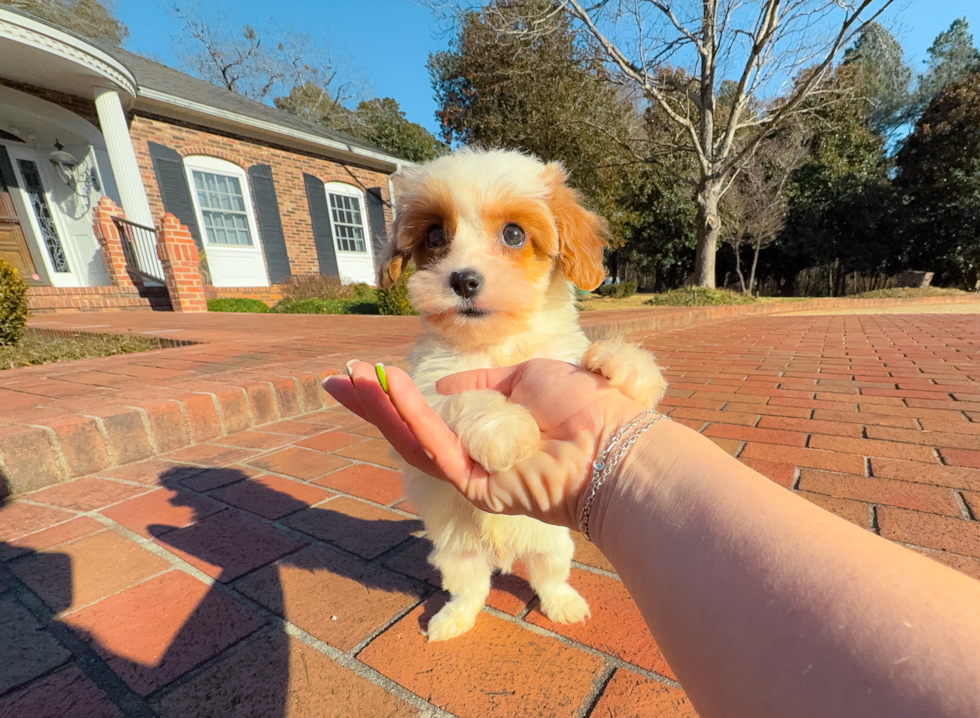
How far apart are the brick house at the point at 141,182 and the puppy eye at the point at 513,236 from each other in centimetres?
822

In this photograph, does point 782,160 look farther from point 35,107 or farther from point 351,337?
point 35,107

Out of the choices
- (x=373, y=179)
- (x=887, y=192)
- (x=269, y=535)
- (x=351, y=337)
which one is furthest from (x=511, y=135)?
(x=887, y=192)

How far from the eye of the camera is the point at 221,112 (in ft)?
44.4

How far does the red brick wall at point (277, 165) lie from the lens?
41.4 ft

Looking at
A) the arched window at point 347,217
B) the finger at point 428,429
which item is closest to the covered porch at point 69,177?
the arched window at point 347,217

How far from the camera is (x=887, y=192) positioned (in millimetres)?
22984

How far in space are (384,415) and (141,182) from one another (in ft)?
47.7

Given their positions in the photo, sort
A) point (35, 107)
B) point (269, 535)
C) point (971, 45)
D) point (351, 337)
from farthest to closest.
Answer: point (971, 45), point (35, 107), point (351, 337), point (269, 535)

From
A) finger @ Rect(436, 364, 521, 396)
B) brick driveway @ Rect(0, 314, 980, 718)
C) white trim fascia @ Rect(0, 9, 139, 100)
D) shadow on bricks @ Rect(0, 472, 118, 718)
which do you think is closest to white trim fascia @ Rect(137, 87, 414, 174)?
white trim fascia @ Rect(0, 9, 139, 100)

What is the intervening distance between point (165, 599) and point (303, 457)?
4.47 ft

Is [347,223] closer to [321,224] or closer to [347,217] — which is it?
[347,217]

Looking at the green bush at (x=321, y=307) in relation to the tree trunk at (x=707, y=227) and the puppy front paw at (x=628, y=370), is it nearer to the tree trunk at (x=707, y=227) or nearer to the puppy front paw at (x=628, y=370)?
the tree trunk at (x=707, y=227)

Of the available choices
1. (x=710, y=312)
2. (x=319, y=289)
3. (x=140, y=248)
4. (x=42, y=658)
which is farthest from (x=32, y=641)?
(x=319, y=289)

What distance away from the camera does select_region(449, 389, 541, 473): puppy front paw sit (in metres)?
1.18
